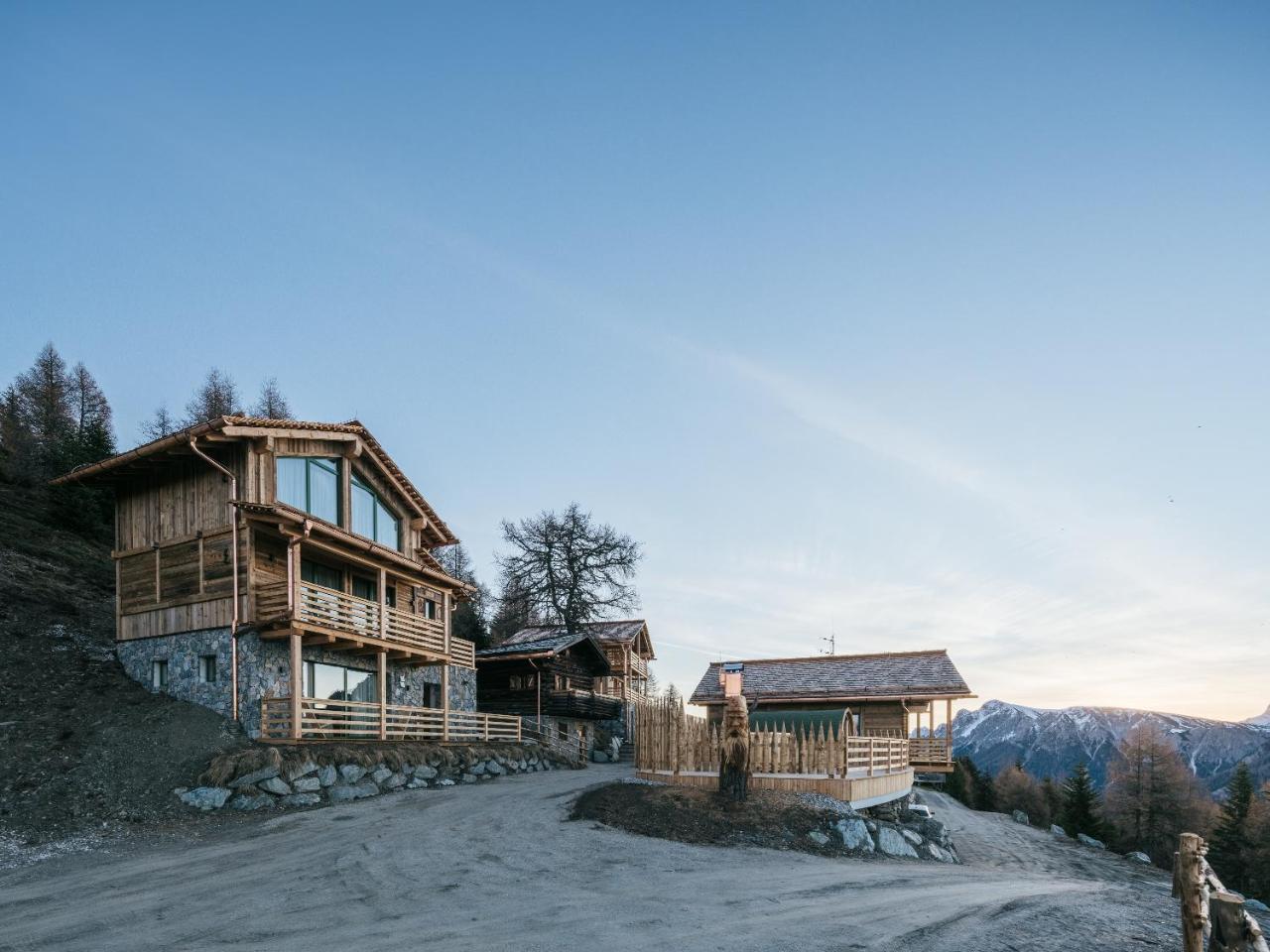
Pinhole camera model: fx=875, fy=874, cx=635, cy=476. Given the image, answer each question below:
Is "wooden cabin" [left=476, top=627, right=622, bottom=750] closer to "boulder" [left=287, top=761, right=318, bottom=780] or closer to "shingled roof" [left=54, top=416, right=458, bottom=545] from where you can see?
"shingled roof" [left=54, top=416, right=458, bottom=545]

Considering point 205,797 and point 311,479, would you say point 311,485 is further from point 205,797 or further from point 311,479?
point 205,797

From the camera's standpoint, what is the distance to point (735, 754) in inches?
734

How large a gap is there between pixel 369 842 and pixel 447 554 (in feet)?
194

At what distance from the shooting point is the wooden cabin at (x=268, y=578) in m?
24.3

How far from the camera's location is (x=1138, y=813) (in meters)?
53.8

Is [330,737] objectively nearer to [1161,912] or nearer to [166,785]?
[166,785]

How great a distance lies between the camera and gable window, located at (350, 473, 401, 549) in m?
29.9

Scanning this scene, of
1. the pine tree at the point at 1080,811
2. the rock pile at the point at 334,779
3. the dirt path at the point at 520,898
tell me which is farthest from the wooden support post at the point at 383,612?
the pine tree at the point at 1080,811

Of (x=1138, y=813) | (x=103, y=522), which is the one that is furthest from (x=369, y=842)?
(x=1138, y=813)

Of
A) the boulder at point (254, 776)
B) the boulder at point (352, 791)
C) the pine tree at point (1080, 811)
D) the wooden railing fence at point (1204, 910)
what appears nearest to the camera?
the wooden railing fence at point (1204, 910)

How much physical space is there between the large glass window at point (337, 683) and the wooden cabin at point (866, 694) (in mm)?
15112

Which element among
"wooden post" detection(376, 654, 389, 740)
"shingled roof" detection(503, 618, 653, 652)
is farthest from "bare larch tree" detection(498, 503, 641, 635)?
"wooden post" detection(376, 654, 389, 740)

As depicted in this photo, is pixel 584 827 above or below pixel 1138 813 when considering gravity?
above

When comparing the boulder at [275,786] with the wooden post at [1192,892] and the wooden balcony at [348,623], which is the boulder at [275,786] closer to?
the wooden balcony at [348,623]
